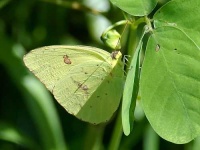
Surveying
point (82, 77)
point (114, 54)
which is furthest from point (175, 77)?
point (82, 77)

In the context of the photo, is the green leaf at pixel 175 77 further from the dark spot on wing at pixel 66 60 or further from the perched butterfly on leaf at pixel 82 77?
→ the dark spot on wing at pixel 66 60

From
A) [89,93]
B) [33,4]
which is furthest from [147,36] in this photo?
[33,4]

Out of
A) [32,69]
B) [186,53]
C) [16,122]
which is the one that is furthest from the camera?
[16,122]

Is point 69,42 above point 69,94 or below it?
below

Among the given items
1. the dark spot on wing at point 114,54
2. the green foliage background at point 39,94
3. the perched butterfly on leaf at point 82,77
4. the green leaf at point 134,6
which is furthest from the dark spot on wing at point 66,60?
the green foliage background at point 39,94

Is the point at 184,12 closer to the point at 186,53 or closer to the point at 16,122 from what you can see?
the point at 186,53
